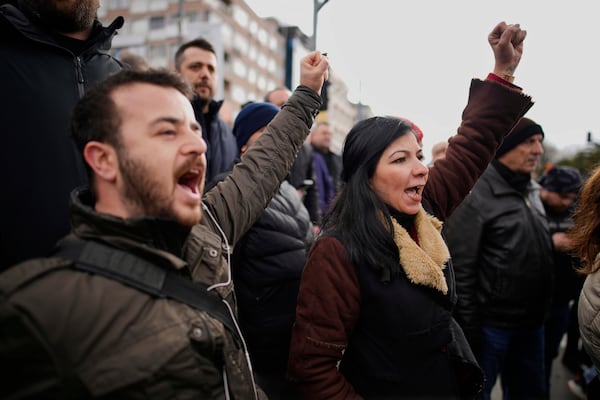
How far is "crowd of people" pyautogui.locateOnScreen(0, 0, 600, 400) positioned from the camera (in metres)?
1.10

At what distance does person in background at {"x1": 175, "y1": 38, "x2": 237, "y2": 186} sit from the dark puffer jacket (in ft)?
3.01

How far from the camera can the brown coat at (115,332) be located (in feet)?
3.18

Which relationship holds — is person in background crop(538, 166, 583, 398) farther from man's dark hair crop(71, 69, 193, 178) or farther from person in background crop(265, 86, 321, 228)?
man's dark hair crop(71, 69, 193, 178)

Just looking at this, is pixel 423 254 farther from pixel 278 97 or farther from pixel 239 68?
pixel 239 68

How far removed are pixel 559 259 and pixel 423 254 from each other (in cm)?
292

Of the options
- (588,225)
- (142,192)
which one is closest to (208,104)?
(142,192)

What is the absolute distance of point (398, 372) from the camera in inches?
74.2

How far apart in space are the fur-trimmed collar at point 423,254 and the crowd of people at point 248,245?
0.5 inches

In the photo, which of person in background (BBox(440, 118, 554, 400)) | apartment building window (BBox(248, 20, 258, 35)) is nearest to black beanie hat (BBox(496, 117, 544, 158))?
person in background (BBox(440, 118, 554, 400))

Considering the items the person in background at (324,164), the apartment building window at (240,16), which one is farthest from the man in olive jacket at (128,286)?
the apartment building window at (240,16)

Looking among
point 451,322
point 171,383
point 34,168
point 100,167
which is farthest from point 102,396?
point 451,322

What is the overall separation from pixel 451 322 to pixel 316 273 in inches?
28.9

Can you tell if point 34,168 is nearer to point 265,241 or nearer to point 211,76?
point 265,241

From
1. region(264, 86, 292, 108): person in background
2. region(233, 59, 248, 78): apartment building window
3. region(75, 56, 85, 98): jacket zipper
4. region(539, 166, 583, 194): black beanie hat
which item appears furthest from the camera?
region(233, 59, 248, 78): apartment building window
